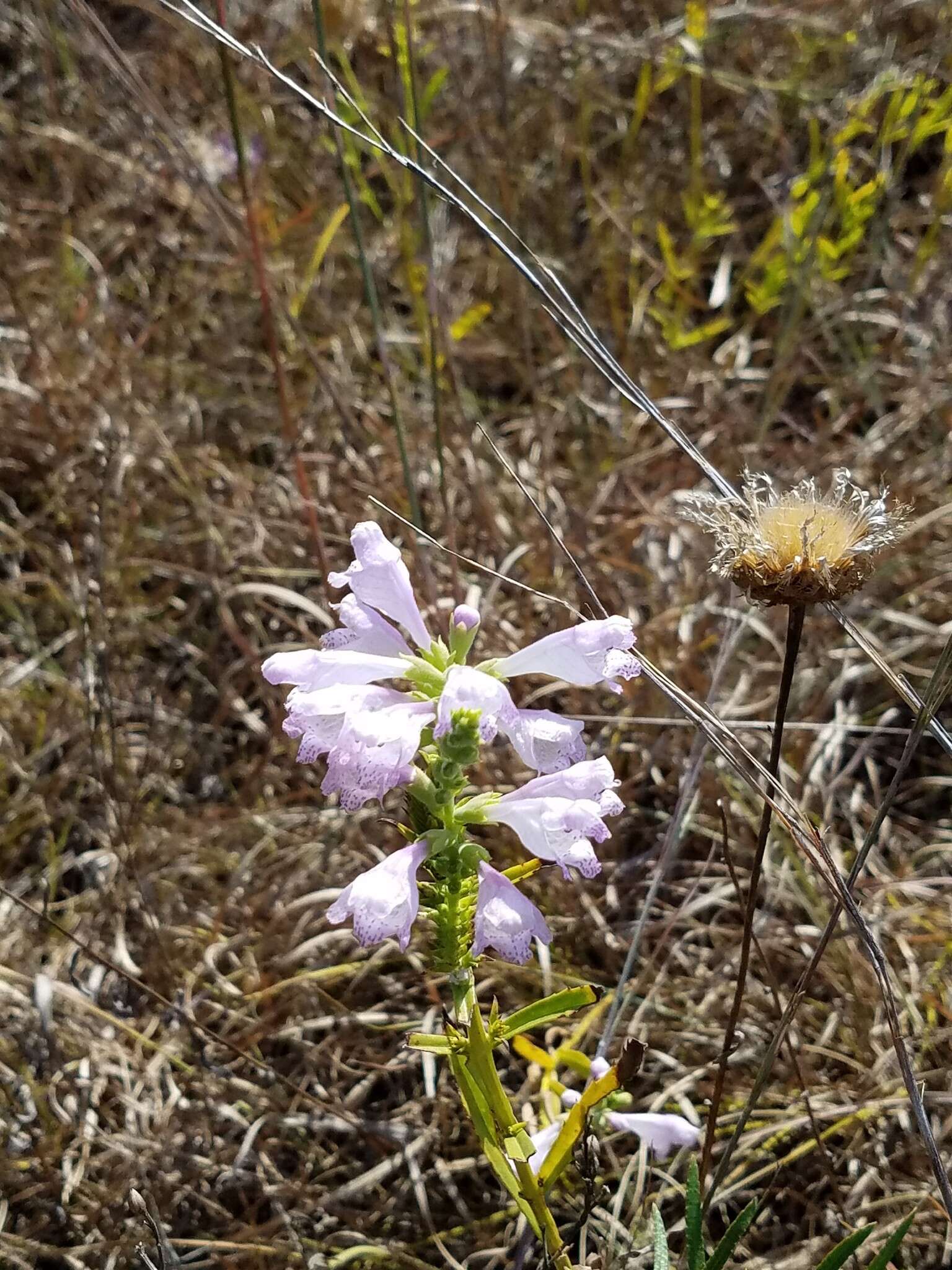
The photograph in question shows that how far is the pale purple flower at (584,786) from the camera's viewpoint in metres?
1.18

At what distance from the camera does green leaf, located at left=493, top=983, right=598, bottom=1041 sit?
1.20 meters

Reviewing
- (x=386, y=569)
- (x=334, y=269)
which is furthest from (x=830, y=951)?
(x=334, y=269)

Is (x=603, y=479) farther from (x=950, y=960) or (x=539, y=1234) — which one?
(x=539, y=1234)

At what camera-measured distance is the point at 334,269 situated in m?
3.61

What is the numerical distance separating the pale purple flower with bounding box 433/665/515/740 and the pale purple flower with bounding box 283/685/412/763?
78mm

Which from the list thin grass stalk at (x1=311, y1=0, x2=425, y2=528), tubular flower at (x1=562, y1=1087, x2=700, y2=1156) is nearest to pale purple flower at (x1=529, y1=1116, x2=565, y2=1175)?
tubular flower at (x1=562, y1=1087, x2=700, y2=1156)

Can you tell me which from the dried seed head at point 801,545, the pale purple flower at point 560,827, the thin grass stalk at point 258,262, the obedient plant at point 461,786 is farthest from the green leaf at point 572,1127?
the thin grass stalk at point 258,262

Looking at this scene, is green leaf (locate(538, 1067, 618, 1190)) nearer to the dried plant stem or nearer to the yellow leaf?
the dried plant stem

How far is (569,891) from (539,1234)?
986 millimetres

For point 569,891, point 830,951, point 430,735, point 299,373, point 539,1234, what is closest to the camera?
point 430,735

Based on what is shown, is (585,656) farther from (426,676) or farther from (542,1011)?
(542,1011)

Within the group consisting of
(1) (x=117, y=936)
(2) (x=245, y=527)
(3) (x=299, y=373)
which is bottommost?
(1) (x=117, y=936)

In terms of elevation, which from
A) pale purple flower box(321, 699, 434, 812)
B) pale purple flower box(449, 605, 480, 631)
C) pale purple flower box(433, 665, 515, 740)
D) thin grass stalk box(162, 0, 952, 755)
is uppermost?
thin grass stalk box(162, 0, 952, 755)

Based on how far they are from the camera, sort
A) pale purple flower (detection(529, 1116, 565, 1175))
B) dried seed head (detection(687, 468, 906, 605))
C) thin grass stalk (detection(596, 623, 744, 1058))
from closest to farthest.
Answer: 1. dried seed head (detection(687, 468, 906, 605))
2. pale purple flower (detection(529, 1116, 565, 1175))
3. thin grass stalk (detection(596, 623, 744, 1058))
